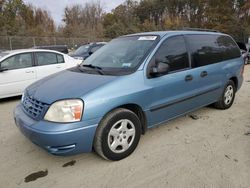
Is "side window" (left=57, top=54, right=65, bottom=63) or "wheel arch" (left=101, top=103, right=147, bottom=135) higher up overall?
"side window" (left=57, top=54, right=65, bottom=63)

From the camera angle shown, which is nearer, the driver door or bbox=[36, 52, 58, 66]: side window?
the driver door

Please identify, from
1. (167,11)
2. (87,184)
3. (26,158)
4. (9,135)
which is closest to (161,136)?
(87,184)

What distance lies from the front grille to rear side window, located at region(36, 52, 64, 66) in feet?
12.7

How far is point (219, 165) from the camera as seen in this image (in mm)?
3090

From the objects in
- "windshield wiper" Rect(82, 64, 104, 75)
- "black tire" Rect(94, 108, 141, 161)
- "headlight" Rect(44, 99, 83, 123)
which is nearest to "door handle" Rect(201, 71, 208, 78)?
"black tire" Rect(94, 108, 141, 161)

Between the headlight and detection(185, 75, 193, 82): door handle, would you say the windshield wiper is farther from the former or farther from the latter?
detection(185, 75, 193, 82): door handle

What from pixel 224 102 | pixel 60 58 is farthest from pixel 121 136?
pixel 60 58

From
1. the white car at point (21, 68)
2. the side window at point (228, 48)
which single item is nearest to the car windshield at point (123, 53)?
the side window at point (228, 48)

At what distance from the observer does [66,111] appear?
2.83 meters

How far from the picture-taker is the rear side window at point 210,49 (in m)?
4.26

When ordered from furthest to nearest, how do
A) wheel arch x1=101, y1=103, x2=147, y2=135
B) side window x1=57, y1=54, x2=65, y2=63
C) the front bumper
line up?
1. side window x1=57, y1=54, x2=65, y2=63
2. wheel arch x1=101, y1=103, x2=147, y2=135
3. the front bumper

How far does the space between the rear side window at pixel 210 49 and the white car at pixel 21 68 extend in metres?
4.36

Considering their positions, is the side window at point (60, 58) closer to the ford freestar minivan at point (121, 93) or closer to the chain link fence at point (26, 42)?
the ford freestar minivan at point (121, 93)

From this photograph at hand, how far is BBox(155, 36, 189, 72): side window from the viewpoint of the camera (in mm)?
3711
